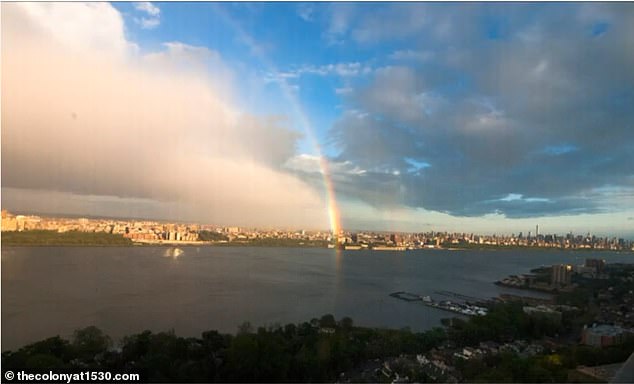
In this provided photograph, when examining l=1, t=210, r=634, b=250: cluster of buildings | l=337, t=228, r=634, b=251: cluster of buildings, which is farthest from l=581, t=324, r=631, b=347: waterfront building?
l=337, t=228, r=634, b=251: cluster of buildings

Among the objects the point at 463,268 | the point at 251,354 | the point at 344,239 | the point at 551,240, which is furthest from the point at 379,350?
the point at 463,268

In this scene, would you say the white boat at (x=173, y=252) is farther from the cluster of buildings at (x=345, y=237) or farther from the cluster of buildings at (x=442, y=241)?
the cluster of buildings at (x=442, y=241)

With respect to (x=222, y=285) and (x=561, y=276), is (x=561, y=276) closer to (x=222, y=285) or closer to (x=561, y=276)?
(x=561, y=276)

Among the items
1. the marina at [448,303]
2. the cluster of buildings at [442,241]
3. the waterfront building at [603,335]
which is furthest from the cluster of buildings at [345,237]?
the waterfront building at [603,335]

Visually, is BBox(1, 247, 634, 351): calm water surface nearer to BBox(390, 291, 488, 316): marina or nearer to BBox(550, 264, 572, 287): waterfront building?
BBox(390, 291, 488, 316): marina

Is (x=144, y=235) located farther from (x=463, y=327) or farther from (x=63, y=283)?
(x=463, y=327)

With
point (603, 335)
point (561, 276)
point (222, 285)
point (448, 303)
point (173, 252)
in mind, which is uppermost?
point (561, 276)

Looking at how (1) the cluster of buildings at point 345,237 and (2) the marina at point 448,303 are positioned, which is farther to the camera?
(1) the cluster of buildings at point 345,237

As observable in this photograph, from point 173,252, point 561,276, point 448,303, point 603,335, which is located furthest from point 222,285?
point 603,335
